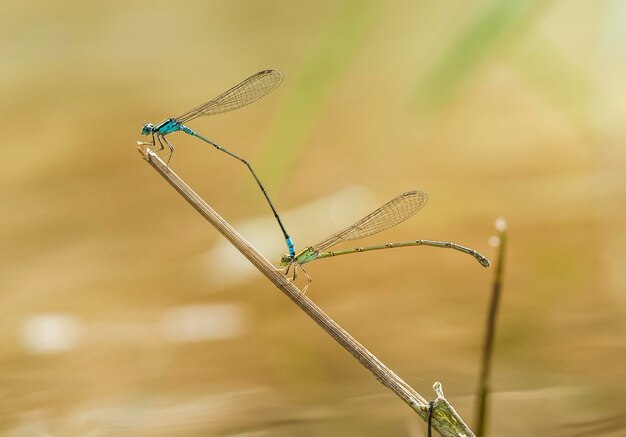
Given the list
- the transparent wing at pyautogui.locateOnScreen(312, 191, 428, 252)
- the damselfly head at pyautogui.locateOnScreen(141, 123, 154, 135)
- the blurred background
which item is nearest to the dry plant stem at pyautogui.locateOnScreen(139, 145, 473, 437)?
the damselfly head at pyautogui.locateOnScreen(141, 123, 154, 135)

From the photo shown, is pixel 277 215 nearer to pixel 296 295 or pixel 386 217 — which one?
pixel 386 217

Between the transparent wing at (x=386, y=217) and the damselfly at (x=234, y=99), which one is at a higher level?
the damselfly at (x=234, y=99)

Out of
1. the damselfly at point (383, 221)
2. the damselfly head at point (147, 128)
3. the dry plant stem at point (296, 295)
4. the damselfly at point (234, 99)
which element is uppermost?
the damselfly at point (234, 99)

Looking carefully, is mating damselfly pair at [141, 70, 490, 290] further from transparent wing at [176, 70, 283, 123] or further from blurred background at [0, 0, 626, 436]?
blurred background at [0, 0, 626, 436]

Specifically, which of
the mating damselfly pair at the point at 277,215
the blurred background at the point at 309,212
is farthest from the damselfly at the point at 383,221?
the blurred background at the point at 309,212

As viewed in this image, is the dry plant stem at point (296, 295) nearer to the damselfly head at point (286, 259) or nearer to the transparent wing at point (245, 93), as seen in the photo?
the damselfly head at point (286, 259)

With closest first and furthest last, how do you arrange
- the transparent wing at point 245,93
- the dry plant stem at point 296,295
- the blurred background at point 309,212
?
the dry plant stem at point 296,295 → the transparent wing at point 245,93 → the blurred background at point 309,212
